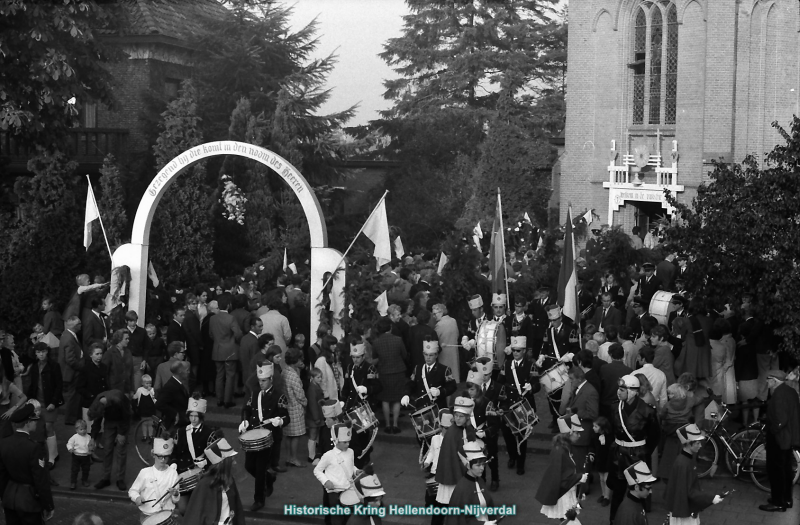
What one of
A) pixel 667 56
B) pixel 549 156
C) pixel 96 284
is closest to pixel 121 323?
pixel 96 284

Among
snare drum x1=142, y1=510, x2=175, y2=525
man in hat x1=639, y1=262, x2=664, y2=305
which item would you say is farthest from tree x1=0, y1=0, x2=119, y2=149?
snare drum x1=142, y1=510, x2=175, y2=525

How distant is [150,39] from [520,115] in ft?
60.9

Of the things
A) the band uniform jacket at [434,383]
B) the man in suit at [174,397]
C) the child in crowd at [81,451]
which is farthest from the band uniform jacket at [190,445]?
the band uniform jacket at [434,383]

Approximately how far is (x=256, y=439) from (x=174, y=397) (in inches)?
70.4

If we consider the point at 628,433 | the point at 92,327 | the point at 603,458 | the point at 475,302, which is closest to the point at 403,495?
the point at 603,458

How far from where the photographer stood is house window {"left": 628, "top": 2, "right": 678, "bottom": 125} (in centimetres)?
3169

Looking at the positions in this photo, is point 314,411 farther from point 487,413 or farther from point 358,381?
point 487,413

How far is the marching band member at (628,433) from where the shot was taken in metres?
12.0

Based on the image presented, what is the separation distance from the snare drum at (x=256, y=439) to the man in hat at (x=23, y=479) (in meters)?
2.34

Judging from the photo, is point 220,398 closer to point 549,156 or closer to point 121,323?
point 121,323

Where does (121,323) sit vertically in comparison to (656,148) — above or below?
below

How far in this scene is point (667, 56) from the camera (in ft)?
104

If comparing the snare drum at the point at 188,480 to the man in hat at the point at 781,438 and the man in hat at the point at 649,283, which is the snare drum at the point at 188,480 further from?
the man in hat at the point at 649,283

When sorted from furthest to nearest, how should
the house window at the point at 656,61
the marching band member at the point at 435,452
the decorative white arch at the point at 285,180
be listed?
the house window at the point at 656,61 < the decorative white arch at the point at 285,180 < the marching band member at the point at 435,452
